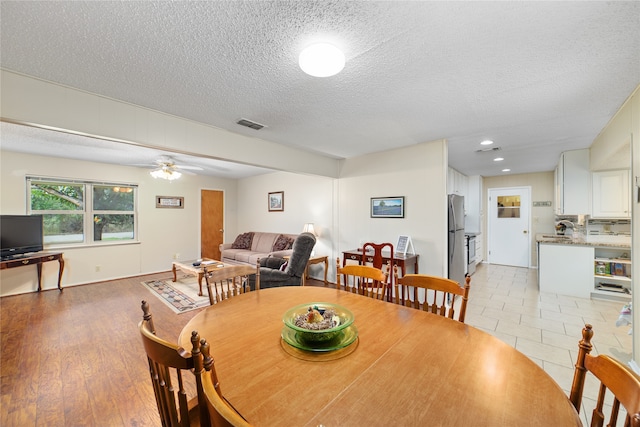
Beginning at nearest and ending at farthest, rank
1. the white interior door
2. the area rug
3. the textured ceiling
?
the textured ceiling → the area rug → the white interior door

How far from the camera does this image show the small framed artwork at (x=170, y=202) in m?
5.94

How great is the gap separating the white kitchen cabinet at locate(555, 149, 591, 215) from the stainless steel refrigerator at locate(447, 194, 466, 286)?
67.1 inches

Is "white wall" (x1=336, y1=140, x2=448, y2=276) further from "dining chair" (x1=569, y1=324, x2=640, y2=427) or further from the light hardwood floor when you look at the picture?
"dining chair" (x1=569, y1=324, x2=640, y2=427)

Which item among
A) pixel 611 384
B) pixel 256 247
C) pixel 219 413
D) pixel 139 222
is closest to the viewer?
pixel 219 413

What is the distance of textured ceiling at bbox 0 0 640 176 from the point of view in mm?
1280

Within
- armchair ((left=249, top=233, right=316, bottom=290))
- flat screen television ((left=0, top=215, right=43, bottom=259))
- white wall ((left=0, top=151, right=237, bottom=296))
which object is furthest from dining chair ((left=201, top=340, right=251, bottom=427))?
white wall ((left=0, top=151, right=237, bottom=296))

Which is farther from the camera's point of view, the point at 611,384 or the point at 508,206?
the point at 508,206

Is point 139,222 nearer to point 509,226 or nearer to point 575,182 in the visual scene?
point 575,182

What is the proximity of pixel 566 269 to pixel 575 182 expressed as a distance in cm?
139

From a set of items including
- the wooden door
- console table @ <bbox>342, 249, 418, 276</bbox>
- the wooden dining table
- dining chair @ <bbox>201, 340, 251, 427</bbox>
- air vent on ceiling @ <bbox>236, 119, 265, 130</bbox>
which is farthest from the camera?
the wooden door

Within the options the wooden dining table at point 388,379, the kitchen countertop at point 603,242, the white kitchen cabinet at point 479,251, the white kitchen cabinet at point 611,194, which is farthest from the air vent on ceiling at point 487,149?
the wooden dining table at point 388,379

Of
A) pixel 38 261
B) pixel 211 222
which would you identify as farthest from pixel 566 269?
pixel 38 261

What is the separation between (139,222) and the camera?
5.62m

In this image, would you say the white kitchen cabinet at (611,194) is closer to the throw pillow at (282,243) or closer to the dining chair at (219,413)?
the throw pillow at (282,243)
